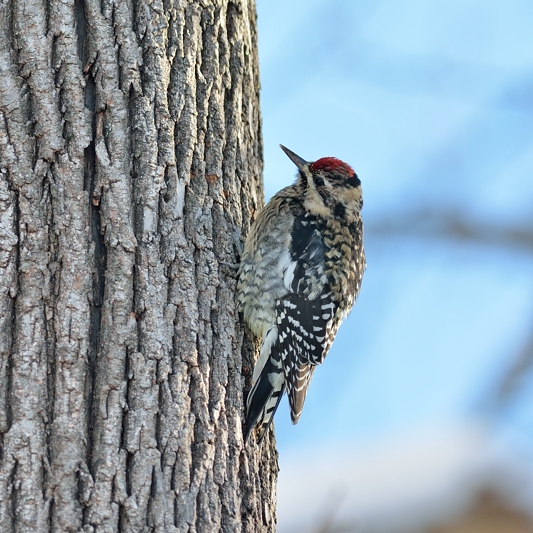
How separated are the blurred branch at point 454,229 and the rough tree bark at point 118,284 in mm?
3081

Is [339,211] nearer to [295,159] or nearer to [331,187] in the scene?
[331,187]

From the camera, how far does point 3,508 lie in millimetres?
2396

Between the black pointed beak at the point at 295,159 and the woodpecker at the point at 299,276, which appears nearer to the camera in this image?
the woodpecker at the point at 299,276

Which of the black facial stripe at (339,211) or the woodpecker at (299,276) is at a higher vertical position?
the black facial stripe at (339,211)

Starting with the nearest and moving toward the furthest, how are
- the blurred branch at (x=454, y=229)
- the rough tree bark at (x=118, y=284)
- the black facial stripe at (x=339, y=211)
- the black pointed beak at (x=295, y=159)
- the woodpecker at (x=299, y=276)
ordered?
the rough tree bark at (x=118, y=284) < the woodpecker at (x=299, y=276) < the black facial stripe at (x=339, y=211) < the black pointed beak at (x=295, y=159) < the blurred branch at (x=454, y=229)

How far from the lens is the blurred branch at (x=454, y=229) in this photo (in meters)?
5.81

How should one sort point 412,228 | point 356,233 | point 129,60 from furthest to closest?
point 412,228, point 356,233, point 129,60

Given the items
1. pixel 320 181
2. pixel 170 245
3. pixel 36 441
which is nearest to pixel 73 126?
pixel 170 245

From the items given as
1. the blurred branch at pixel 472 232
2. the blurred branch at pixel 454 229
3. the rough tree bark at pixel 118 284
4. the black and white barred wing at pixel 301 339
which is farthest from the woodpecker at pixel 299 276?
the blurred branch at pixel 454 229

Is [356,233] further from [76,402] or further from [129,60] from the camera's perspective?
[76,402]

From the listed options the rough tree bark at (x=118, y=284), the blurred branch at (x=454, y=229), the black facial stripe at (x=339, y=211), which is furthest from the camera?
the blurred branch at (x=454, y=229)

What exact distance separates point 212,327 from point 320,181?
1625mm

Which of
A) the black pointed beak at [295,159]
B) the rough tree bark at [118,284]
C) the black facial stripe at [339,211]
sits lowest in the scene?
the rough tree bark at [118,284]

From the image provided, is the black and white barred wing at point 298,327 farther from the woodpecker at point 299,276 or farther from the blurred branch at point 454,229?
the blurred branch at point 454,229
